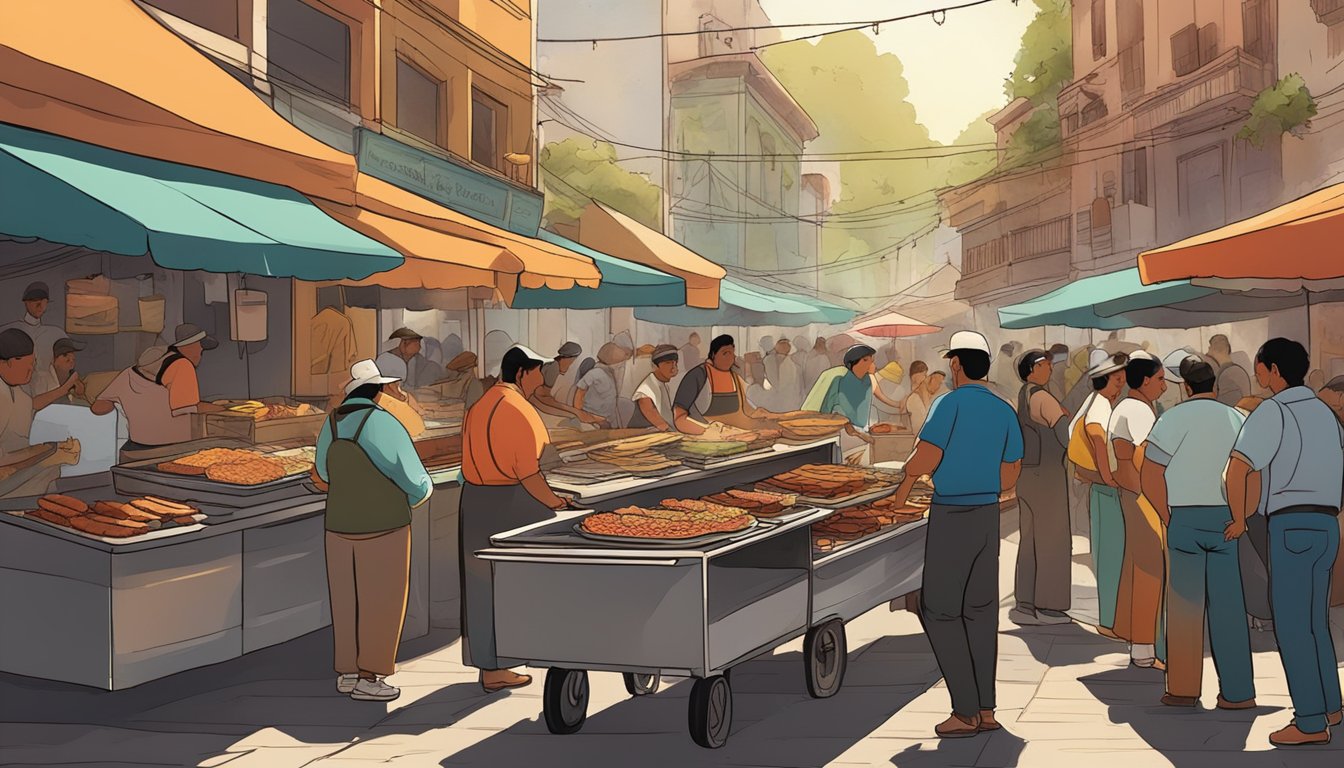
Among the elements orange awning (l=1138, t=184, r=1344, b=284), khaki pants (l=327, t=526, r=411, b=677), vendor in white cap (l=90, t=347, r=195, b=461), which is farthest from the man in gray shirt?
vendor in white cap (l=90, t=347, r=195, b=461)

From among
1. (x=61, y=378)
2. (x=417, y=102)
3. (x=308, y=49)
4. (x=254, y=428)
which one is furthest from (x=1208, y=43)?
(x=61, y=378)

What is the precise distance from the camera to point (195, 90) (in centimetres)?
679

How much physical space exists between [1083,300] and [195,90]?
338 inches

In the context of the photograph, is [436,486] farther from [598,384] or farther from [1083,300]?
[1083,300]

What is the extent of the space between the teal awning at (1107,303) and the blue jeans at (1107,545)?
222 centimetres

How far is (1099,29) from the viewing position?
33438 millimetres

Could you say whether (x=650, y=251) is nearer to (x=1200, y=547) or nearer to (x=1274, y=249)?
(x=1274, y=249)

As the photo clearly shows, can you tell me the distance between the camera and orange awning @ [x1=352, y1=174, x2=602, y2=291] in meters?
9.09

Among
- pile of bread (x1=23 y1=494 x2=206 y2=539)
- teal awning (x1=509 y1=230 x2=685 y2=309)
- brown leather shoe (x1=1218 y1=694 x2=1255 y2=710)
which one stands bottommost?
brown leather shoe (x1=1218 y1=694 x2=1255 y2=710)

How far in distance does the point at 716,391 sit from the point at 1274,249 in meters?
4.94

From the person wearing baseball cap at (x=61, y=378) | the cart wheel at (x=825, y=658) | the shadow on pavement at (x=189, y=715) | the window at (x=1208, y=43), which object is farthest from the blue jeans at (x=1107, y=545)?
the window at (x=1208, y=43)

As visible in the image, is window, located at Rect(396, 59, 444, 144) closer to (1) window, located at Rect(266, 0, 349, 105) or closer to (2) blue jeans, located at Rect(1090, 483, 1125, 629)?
(1) window, located at Rect(266, 0, 349, 105)

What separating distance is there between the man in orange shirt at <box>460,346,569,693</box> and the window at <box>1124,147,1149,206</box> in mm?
26312

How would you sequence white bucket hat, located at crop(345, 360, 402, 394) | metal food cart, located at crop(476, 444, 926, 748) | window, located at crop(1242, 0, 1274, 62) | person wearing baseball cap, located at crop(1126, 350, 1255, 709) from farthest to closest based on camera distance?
window, located at crop(1242, 0, 1274, 62), white bucket hat, located at crop(345, 360, 402, 394), person wearing baseball cap, located at crop(1126, 350, 1255, 709), metal food cart, located at crop(476, 444, 926, 748)
